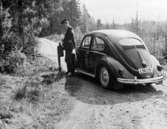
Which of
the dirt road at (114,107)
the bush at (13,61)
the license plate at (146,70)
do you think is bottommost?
the dirt road at (114,107)

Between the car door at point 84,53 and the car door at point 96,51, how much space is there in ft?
0.73

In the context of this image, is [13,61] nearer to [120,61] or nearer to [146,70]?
[120,61]

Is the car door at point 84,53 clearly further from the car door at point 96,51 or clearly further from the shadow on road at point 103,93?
the shadow on road at point 103,93

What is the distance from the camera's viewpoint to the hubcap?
272 inches

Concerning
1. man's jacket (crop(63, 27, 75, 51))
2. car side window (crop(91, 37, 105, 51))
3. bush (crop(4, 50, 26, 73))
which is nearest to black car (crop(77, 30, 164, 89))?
car side window (crop(91, 37, 105, 51))

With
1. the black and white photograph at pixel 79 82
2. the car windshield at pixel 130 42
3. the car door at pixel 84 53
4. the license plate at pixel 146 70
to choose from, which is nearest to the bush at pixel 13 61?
the black and white photograph at pixel 79 82

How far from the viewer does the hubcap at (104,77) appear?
272 inches

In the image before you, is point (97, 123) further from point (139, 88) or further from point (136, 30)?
point (136, 30)

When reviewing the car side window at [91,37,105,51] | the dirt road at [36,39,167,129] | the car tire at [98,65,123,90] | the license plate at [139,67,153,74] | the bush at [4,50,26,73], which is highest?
the car side window at [91,37,105,51]

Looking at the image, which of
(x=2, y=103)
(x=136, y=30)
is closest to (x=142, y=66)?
(x=2, y=103)

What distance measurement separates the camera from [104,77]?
708 centimetres

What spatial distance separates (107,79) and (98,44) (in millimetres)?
1378

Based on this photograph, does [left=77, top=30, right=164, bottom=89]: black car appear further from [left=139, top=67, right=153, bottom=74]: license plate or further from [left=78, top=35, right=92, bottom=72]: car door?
[left=78, top=35, right=92, bottom=72]: car door

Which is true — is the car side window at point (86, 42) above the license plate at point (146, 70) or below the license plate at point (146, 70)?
above
